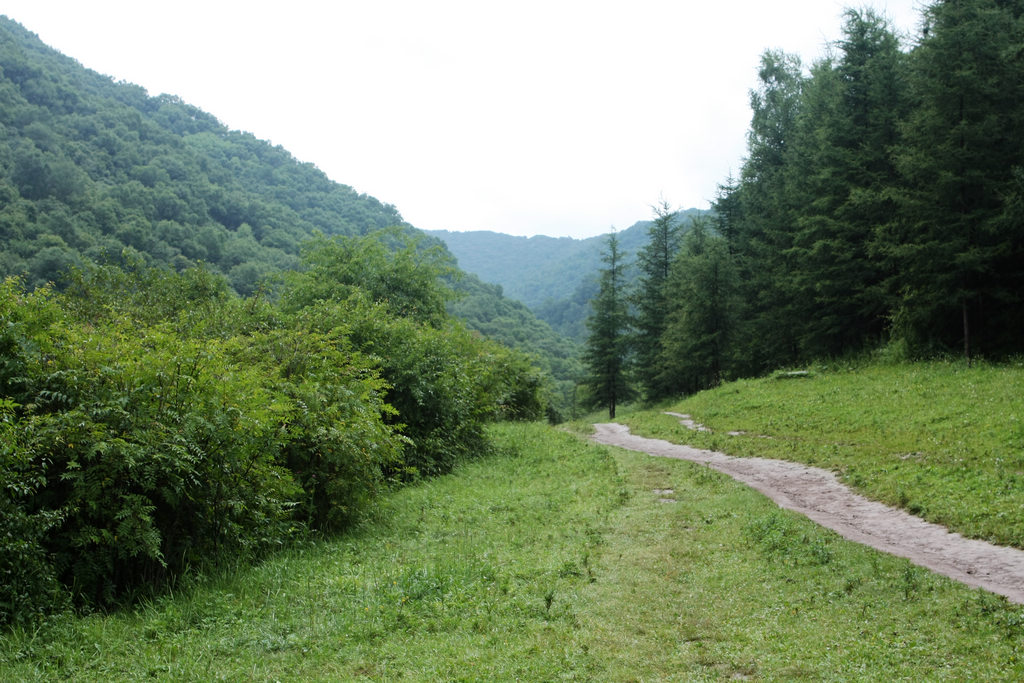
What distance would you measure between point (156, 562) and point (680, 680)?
6.01 meters

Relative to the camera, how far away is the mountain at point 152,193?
266ft

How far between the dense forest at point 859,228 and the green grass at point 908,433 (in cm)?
342

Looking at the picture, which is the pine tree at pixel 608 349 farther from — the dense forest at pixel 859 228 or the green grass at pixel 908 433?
the green grass at pixel 908 433

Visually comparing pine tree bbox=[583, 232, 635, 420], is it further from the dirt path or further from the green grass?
the dirt path

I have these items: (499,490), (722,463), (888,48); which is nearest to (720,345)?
(888,48)

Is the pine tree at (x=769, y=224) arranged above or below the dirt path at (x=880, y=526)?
above

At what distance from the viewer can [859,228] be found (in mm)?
29797

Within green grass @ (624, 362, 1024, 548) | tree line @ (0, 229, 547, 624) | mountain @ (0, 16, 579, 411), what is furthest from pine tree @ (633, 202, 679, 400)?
tree line @ (0, 229, 547, 624)

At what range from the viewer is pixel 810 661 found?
18.0ft

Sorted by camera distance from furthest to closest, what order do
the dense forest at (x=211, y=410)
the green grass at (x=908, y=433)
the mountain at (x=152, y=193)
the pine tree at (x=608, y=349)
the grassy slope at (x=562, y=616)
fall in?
the mountain at (x=152, y=193) < the pine tree at (x=608, y=349) < the green grass at (x=908, y=433) < the dense forest at (x=211, y=410) < the grassy slope at (x=562, y=616)

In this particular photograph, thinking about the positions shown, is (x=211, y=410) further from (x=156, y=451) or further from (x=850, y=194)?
(x=850, y=194)

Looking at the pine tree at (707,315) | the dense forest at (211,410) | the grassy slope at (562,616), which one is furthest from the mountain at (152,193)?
the grassy slope at (562,616)

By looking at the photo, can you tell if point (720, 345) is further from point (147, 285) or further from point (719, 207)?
point (147, 285)

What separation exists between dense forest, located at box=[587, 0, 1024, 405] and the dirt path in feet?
38.9
